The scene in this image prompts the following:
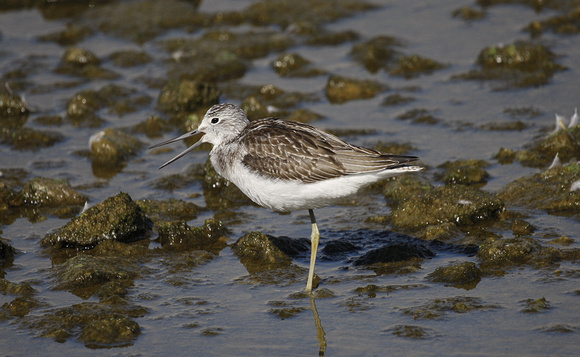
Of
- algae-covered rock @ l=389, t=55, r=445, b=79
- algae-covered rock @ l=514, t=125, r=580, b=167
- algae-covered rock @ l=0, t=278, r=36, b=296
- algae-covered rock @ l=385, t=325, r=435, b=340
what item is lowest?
algae-covered rock @ l=385, t=325, r=435, b=340

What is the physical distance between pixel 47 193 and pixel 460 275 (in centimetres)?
599

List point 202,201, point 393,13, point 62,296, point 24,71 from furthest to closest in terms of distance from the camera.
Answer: point 393,13 → point 24,71 → point 202,201 → point 62,296

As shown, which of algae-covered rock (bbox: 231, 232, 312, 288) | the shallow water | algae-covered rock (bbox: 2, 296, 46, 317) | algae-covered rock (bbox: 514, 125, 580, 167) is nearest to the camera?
the shallow water

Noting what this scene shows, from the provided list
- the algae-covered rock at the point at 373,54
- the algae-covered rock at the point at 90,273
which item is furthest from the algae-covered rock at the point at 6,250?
the algae-covered rock at the point at 373,54

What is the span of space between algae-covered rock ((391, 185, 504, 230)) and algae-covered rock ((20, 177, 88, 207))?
15.4 ft

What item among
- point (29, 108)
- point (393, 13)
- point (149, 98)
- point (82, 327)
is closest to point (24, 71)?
point (29, 108)

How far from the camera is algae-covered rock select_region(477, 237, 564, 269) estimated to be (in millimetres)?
8188

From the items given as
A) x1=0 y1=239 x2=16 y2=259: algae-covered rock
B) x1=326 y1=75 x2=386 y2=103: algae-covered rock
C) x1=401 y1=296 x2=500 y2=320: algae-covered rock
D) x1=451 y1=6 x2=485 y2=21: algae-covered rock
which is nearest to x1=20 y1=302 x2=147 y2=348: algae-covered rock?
x1=0 y1=239 x2=16 y2=259: algae-covered rock

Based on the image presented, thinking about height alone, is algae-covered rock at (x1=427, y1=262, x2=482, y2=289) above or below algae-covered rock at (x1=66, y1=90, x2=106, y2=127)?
below

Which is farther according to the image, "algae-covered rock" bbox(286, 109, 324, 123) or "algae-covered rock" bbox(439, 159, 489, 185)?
"algae-covered rock" bbox(286, 109, 324, 123)

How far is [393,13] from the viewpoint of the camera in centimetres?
1742

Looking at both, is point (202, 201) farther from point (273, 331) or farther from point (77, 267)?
point (273, 331)

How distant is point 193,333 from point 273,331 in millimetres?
801

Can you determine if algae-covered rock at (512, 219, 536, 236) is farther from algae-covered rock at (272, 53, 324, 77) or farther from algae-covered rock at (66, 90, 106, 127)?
algae-covered rock at (66, 90, 106, 127)
